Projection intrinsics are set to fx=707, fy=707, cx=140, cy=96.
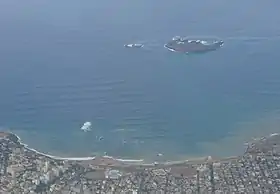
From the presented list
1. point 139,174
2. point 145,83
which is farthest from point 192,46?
point 139,174

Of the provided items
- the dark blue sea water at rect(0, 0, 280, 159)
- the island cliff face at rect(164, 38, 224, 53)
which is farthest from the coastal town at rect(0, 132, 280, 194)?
the island cliff face at rect(164, 38, 224, 53)

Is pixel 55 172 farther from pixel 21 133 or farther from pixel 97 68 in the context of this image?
pixel 97 68

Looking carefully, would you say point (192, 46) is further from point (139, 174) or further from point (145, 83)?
point (139, 174)

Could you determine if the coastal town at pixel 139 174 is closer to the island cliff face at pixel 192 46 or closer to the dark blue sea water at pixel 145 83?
the dark blue sea water at pixel 145 83

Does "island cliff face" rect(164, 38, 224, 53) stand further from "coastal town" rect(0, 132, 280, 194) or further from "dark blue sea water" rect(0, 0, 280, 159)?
"coastal town" rect(0, 132, 280, 194)

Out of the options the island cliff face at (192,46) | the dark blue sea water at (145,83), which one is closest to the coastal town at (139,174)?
the dark blue sea water at (145,83)

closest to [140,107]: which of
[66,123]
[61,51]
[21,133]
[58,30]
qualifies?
[66,123]
